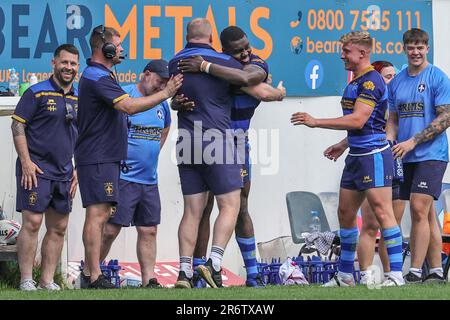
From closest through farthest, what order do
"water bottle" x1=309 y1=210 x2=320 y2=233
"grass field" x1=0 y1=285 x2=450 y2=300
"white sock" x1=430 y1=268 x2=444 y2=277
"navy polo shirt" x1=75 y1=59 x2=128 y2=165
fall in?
"grass field" x1=0 y1=285 x2=450 y2=300, "navy polo shirt" x1=75 y1=59 x2=128 y2=165, "white sock" x1=430 y1=268 x2=444 y2=277, "water bottle" x1=309 y1=210 x2=320 y2=233

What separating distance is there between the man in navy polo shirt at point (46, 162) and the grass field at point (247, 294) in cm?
93

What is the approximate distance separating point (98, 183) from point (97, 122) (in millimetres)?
465

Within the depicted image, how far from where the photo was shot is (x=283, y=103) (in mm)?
12602

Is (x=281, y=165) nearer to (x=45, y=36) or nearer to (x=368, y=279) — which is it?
(x=45, y=36)

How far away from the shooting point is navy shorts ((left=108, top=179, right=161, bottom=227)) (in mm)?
10031

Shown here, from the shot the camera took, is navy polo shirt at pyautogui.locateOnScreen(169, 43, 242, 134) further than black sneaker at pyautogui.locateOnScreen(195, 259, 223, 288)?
Yes

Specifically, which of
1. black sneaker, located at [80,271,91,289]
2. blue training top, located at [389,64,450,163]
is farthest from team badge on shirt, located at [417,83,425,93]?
black sneaker, located at [80,271,91,289]

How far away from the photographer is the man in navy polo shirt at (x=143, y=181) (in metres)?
10.0

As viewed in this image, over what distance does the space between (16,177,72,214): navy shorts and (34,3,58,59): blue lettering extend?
2.90 metres

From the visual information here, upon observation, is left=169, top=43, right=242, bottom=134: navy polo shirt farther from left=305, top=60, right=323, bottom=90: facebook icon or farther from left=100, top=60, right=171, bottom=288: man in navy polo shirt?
left=305, top=60, right=323, bottom=90: facebook icon

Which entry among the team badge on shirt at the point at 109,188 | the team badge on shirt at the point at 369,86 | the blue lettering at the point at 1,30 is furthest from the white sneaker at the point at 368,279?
the blue lettering at the point at 1,30

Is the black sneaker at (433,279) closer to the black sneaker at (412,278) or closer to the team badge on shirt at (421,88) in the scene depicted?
the black sneaker at (412,278)
